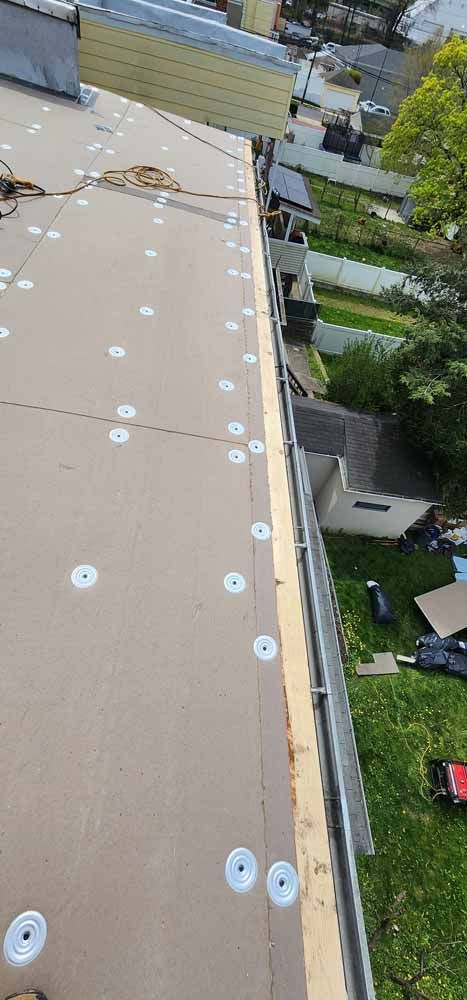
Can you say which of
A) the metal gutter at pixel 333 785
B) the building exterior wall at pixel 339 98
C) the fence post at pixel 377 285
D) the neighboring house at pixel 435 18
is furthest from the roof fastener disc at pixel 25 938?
the neighboring house at pixel 435 18

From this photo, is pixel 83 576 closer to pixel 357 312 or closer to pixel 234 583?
pixel 234 583

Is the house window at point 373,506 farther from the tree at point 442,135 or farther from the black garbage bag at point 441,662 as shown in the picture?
the tree at point 442,135

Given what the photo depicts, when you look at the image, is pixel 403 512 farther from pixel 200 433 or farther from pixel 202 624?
pixel 202 624

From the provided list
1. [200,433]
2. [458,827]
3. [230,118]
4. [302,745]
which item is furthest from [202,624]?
[230,118]

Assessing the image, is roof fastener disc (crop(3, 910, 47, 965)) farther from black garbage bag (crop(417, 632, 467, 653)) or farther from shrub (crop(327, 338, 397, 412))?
shrub (crop(327, 338, 397, 412))

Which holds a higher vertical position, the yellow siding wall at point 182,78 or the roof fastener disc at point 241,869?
the yellow siding wall at point 182,78

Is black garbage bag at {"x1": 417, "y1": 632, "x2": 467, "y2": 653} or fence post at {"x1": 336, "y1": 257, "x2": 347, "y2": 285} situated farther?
fence post at {"x1": 336, "y1": 257, "x2": 347, "y2": 285}

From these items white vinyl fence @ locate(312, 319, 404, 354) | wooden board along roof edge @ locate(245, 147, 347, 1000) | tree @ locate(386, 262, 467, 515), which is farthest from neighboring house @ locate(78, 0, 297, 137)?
wooden board along roof edge @ locate(245, 147, 347, 1000)
